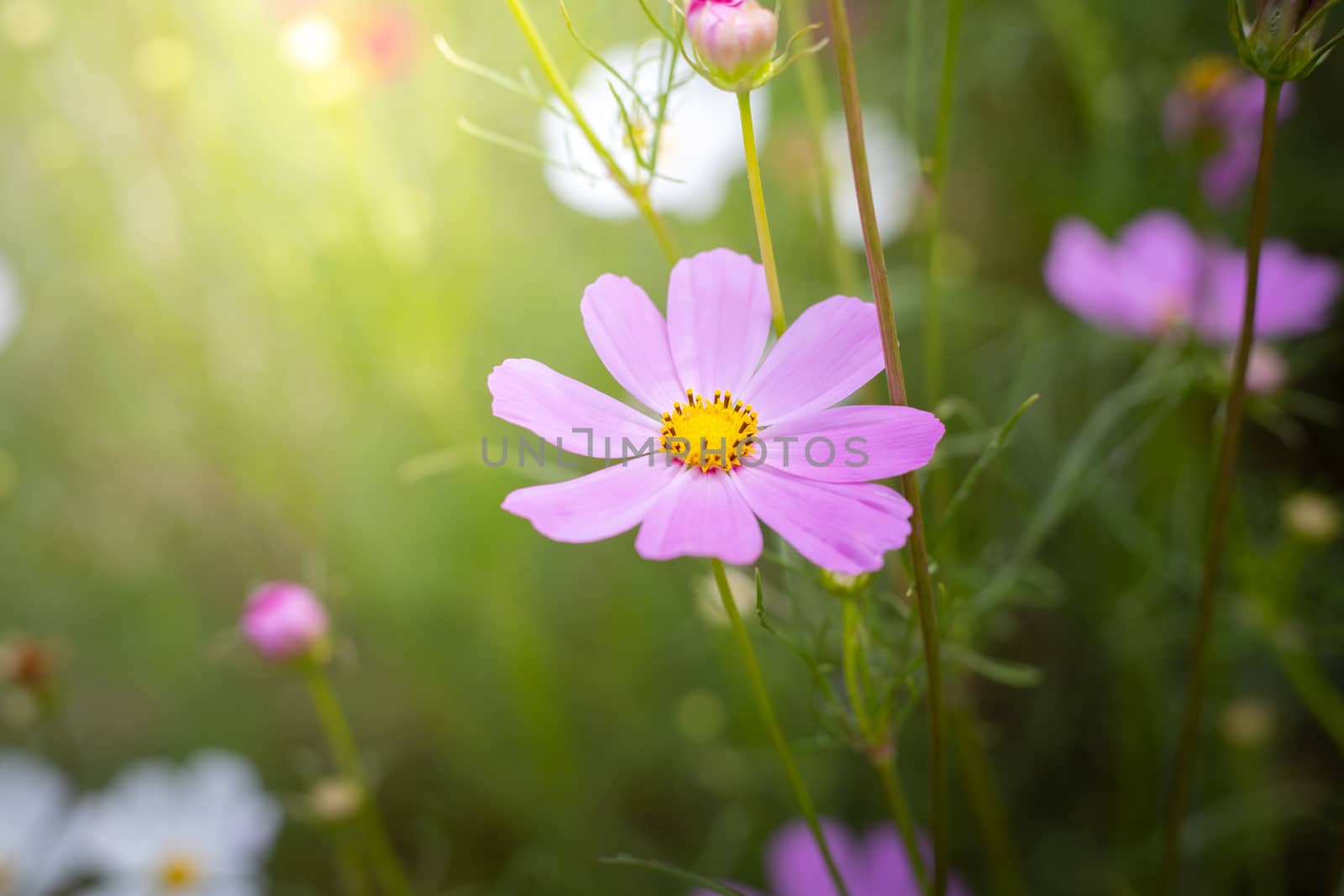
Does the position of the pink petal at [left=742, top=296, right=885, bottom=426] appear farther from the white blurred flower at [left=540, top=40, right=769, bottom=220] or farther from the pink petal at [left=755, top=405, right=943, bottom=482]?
the white blurred flower at [left=540, top=40, right=769, bottom=220]

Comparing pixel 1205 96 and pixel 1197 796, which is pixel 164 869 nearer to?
pixel 1197 796

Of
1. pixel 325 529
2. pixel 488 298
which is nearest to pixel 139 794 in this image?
pixel 325 529

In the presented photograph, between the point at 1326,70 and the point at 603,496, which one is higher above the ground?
the point at 1326,70

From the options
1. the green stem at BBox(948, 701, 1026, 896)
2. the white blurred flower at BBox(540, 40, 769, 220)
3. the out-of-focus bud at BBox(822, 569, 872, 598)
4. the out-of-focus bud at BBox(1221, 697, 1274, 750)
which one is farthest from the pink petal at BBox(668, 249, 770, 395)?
the out-of-focus bud at BBox(1221, 697, 1274, 750)

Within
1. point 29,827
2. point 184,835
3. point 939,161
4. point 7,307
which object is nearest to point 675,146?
point 939,161

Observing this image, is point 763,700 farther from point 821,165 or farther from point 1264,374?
point 1264,374
